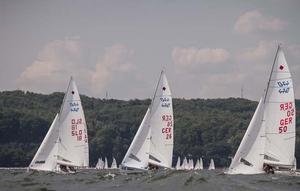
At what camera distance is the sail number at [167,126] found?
269 feet

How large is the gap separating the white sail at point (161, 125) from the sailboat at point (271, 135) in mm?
13182

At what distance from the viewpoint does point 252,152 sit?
6956 cm

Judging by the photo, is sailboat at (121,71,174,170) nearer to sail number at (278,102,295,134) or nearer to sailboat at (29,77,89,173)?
sailboat at (29,77,89,173)

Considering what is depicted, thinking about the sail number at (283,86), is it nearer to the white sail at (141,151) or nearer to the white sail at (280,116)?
the white sail at (280,116)

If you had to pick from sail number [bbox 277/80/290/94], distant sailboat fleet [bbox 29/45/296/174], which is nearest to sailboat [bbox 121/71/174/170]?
distant sailboat fleet [bbox 29/45/296/174]

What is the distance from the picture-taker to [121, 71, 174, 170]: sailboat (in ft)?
267

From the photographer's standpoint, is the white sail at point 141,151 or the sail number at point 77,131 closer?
the white sail at point 141,151

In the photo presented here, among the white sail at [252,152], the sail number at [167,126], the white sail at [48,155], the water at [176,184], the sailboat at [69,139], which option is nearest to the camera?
the water at [176,184]

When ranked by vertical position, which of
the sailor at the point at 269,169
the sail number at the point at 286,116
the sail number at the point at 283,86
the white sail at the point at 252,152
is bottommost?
the sailor at the point at 269,169

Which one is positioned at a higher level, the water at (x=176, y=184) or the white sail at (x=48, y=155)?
the white sail at (x=48, y=155)

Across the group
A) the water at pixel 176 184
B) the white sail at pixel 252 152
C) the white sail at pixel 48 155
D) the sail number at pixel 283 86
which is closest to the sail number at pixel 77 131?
the white sail at pixel 48 155

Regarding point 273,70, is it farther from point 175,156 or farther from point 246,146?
point 175,156

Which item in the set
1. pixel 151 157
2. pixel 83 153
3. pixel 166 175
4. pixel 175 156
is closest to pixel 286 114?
pixel 166 175

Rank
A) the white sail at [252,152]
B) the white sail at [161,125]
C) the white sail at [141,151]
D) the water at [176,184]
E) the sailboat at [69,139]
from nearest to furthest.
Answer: the water at [176,184]
the white sail at [252,152]
the white sail at [161,125]
the white sail at [141,151]
the sailboat at [69,139]
